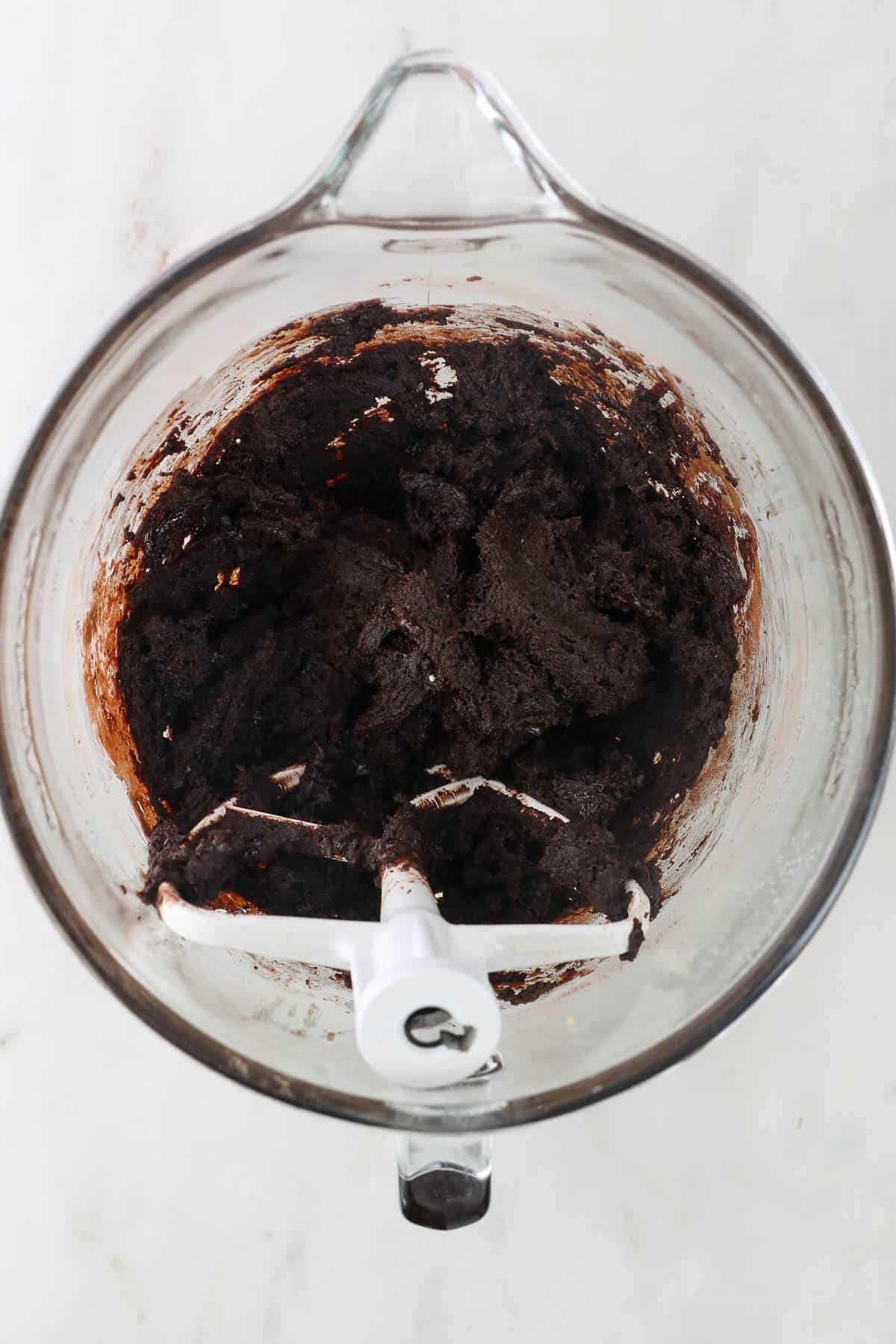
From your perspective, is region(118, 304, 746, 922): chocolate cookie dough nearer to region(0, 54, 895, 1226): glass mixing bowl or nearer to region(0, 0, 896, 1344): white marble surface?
region(0, 54, 895, 1226): glass mixing bowl

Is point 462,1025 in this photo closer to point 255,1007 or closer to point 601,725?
point 255,1007

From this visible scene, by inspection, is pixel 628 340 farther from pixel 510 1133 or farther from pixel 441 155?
pixel 510 1133

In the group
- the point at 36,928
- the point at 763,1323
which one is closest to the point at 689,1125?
the point at 763,1323

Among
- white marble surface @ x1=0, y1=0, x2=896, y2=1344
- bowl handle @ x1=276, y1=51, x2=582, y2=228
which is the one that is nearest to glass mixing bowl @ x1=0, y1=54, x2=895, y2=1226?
bowl handle @ x1=276, y1=51, x2=582, y2=228

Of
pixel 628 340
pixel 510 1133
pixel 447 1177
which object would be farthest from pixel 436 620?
pixel 510 1133

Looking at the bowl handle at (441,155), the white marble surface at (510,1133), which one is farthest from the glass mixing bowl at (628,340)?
the white marble surface at (510,1133)
